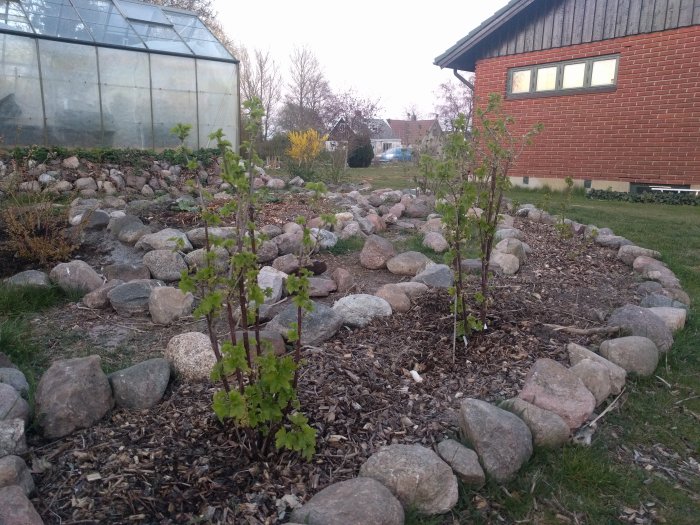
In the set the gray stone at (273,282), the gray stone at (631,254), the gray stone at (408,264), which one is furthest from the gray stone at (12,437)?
the gray stone at (631,254)

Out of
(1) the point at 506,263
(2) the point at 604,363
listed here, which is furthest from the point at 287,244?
(2) the point at 604,363

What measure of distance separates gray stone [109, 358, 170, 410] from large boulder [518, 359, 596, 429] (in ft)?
5.43

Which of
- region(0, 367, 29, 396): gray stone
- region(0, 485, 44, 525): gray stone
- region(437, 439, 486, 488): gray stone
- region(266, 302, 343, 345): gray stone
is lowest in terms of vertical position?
region(437, 439, 486, 488): gray stone

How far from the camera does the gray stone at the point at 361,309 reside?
326 centimetres

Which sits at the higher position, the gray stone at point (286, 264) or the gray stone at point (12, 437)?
the gray stone at point (286, 264)

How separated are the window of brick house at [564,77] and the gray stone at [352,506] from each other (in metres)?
11.0

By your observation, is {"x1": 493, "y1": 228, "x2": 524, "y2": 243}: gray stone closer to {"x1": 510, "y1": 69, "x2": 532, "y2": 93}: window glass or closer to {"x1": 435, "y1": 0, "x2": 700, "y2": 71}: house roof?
{"x1": 435, "y1": 0, "x2": 700, "y2": 71}: house roof

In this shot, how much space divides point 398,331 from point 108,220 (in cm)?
373

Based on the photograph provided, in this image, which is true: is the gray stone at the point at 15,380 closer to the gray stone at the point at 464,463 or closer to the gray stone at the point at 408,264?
the gray stone at the point at 464,463

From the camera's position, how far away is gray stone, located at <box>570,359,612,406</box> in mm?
2609

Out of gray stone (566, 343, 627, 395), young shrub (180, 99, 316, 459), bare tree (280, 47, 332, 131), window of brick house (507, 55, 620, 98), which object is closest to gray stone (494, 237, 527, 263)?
gray stone (566, 343, 627, 395)

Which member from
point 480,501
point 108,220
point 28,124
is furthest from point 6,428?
point 28,124

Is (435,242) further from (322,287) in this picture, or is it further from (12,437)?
(12,437)

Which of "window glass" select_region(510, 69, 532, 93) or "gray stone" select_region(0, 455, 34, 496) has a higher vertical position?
"window glass" select_region(510, 69, 532, 93)
